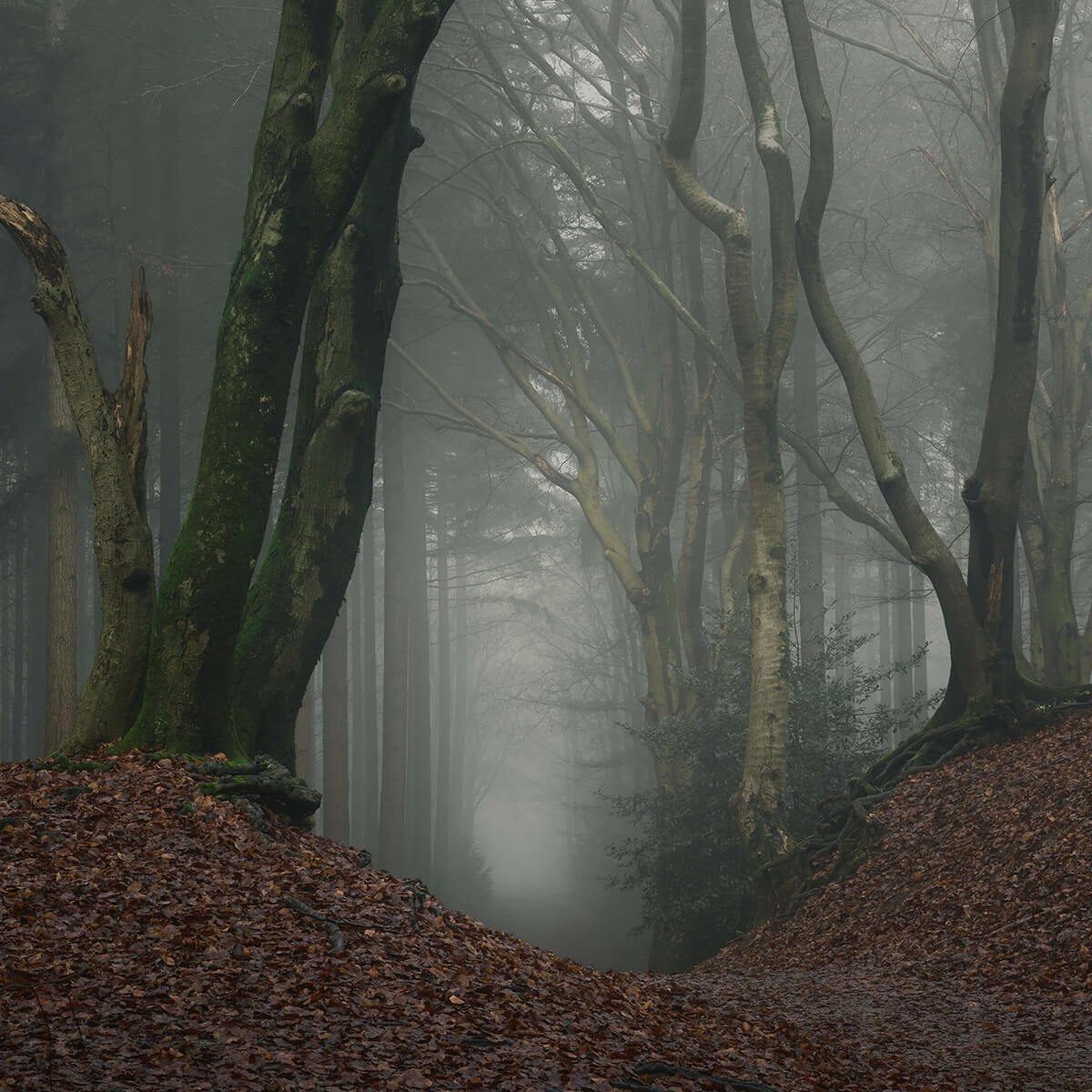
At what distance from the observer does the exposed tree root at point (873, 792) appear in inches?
414

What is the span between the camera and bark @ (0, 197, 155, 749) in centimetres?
722

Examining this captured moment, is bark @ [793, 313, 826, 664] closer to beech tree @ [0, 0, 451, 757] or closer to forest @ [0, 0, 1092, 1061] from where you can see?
forest @ [0, 0, 1092, 1061]

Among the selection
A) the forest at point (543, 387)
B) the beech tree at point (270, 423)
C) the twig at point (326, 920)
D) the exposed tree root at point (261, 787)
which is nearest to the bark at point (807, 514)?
the forest at point (543, 387)

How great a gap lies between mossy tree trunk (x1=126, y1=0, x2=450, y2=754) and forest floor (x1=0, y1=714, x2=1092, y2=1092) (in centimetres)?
60

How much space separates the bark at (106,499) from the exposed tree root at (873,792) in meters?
6.79

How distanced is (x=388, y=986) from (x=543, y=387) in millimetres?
21473

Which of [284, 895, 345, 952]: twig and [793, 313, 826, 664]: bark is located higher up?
[793, 313, 826, 664]: bark

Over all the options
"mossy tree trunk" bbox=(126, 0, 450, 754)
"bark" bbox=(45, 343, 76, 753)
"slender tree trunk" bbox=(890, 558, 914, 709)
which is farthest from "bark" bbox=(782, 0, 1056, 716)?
"slender tree trunk" bbox=(890, 558, 914, 709)

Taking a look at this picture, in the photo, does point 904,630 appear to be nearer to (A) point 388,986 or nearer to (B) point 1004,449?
(B) point 1004,449

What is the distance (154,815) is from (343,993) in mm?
2019

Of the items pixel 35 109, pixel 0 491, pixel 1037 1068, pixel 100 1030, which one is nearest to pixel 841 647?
pixel 1037 1068

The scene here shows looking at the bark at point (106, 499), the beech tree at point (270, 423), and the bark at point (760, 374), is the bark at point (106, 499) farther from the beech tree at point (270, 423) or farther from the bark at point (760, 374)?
the bark at point (760, 374)

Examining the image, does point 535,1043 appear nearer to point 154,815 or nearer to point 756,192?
point 154,815

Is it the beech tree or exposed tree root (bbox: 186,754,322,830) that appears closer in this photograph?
exposed tree root (bbox: 186,754,322,830)
